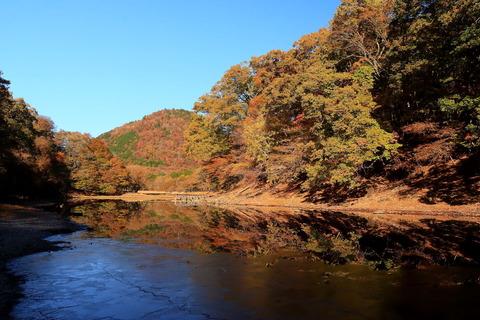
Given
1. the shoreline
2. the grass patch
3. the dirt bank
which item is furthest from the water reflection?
the grass patch

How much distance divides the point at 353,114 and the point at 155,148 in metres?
110

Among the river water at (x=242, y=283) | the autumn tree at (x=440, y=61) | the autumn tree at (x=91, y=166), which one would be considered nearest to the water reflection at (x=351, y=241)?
the river water at (x=242, y=283)

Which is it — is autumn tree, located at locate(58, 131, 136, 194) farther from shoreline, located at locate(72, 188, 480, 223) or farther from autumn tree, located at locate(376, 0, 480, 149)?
autumn tree, located at locate(376, 0, 480, 149)

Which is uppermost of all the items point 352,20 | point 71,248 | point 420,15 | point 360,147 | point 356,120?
point 352,20

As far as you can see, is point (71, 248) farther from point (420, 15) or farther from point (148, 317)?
point (420, 15)

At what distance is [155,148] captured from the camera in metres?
127

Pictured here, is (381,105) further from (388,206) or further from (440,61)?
(388,206)

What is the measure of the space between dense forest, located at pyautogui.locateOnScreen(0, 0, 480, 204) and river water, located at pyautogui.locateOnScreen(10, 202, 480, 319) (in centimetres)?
1453

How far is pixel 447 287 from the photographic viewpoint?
6336 mm

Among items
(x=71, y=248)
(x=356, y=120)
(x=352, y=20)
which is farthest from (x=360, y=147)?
(x=71, y=248)

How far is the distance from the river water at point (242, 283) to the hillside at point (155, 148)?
243 ft

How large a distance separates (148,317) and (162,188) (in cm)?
8746

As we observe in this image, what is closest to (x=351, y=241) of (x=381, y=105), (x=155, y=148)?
(x=381, y=105)

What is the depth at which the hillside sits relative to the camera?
9119cm
